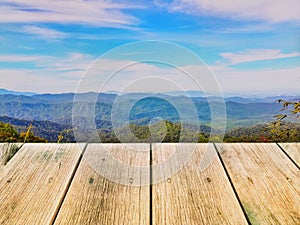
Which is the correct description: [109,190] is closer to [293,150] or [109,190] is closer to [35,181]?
[35,181]

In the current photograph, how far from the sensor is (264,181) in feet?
3.80

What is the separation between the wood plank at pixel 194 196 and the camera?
0.95 metres

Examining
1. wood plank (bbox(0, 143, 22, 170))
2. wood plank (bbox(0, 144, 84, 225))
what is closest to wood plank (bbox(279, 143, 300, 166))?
wood plank (bbox(0, 144, 84, 225))

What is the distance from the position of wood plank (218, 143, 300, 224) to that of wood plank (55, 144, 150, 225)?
34 centimetres

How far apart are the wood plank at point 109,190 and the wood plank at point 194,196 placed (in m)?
0.06

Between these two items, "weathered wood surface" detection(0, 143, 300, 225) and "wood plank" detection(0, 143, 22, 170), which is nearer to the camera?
"weathered wood surface" detection(0, 143, 300, 225)

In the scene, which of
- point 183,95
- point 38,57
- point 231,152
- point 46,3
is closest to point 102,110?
point 183,95

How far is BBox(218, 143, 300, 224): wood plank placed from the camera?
0.98m

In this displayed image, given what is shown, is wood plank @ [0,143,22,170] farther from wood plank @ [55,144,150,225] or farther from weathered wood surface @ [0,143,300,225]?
wood plank @ [55,144,150,225]

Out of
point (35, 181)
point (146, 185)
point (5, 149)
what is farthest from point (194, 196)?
point (5, 149)

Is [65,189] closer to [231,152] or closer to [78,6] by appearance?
[231,152]

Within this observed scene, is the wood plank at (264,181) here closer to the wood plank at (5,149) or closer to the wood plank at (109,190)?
the wood plank at (109,190)

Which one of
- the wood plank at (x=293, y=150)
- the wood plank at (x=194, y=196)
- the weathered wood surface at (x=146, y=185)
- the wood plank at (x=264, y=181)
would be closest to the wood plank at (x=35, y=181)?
the weathered wood surface at (x=146, y=185)

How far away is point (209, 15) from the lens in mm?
6945
